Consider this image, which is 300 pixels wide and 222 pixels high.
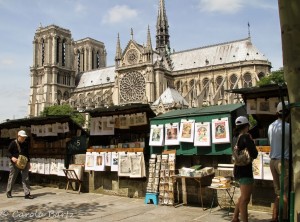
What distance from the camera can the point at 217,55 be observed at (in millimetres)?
63375

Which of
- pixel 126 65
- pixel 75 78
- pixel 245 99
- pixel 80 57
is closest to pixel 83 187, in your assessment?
pixel 245 99

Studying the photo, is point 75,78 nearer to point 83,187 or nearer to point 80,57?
point 80,57

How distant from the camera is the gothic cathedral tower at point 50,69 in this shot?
72.2 m

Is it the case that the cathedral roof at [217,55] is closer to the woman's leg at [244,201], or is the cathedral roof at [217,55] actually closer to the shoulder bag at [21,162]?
the shoulder bag at [21,162]

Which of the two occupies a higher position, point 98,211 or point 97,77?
point 97,77

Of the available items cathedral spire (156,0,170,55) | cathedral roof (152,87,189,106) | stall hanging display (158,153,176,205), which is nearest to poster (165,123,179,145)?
stall hanging display (158,153,176,205)

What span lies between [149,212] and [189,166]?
5.68 ft

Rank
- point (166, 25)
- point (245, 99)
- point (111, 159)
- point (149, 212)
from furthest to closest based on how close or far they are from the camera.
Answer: point (166, 25)
point (111, 159)
point (245, 99)
point (149, 212)

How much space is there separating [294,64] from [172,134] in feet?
19.2

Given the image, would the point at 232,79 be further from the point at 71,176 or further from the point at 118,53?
the point at 71,176

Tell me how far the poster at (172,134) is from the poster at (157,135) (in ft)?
0.49

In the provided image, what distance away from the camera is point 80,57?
90188 millimetres

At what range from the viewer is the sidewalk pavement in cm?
677

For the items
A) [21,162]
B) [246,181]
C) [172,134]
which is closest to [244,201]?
[246,181]
